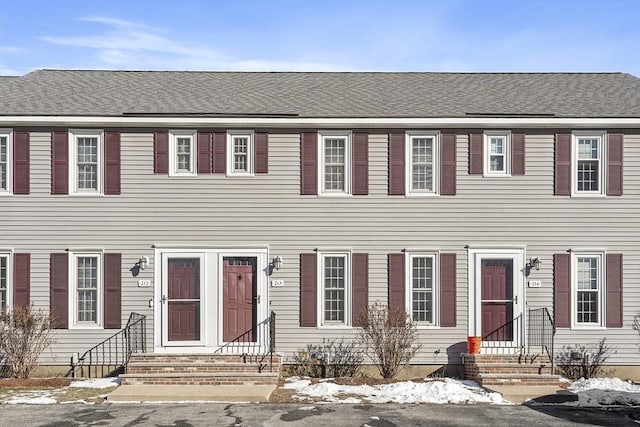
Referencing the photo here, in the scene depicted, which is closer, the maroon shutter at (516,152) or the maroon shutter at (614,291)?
the maroon shutter at (614,291)

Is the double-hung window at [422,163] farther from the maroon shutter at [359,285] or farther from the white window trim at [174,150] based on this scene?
the white window trim at [174,150]

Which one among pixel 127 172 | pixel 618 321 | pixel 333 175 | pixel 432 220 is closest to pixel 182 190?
pixel 127 172

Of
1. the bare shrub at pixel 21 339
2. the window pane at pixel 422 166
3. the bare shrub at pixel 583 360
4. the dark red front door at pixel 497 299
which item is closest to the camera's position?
the bare shrub at pixel 21 339

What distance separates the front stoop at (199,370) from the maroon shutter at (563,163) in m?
7.27

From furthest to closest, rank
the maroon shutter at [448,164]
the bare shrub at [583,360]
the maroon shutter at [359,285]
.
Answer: the maroon shutter at [448,164]
the maroon shutter at [359,285]
the bare shrub at [583,360]

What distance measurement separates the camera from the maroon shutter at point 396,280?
1565 cm

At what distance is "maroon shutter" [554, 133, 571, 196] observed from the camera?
1585 cm

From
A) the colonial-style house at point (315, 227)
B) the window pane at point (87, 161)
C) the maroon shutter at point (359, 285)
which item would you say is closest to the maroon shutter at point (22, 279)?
the colonial-style house at point (315, 227)

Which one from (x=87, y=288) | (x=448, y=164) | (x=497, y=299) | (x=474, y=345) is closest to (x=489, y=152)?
(x=448, y=164)

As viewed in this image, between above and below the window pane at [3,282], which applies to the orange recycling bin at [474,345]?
below

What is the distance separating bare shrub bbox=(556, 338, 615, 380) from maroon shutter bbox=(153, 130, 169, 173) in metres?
9.61

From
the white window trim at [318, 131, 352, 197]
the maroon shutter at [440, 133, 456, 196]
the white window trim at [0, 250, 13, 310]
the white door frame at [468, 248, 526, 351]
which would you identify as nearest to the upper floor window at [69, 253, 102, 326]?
the white window trim at [0, 250, 13, 310]

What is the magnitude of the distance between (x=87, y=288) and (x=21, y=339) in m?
1.67

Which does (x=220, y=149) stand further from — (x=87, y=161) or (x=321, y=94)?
(x=321, y=94)
